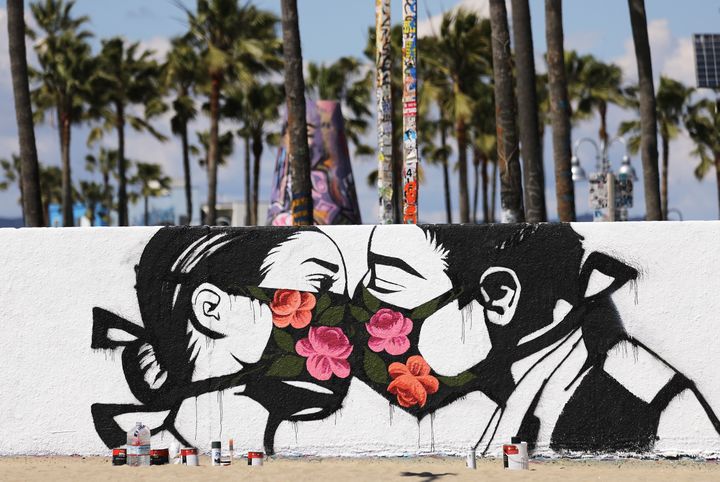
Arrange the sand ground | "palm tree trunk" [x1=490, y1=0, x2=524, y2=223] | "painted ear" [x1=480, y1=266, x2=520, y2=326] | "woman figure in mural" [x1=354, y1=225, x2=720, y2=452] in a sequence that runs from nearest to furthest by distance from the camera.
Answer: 1. the sand ground
2. "woman figure in mural" [x1=354, y1=225, x2=720, y2=452]
3. "painted ear" [x1=480, y1=266, x2=520, y2=326]
4. "palm tree trunk" [x1=490, y1=0, x2=524, y2=223]

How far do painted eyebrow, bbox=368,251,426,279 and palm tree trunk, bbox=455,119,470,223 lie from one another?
30.9 meters

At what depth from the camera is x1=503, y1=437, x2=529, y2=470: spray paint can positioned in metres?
10.3

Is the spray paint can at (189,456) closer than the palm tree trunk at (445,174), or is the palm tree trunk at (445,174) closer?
the spray paint can at (189,456)

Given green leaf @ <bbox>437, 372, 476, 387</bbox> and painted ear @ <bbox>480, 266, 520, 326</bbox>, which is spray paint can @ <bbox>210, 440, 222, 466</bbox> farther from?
painted ear @ <bbox>480, 266, 520, 326</bbox>

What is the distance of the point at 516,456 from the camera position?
10305 millimetres

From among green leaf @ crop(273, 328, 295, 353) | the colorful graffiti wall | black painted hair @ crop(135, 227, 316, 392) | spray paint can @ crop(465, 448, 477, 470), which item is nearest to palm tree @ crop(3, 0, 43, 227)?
the colorful graffiti wall

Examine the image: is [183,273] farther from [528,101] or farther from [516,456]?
[528,101]

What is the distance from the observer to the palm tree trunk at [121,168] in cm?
4881

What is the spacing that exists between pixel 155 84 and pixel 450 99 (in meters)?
17.7

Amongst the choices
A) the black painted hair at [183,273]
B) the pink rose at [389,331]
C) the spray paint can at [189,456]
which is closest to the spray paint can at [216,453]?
the spray paint can at [189,456]

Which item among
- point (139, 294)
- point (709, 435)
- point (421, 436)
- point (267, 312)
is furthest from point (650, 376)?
point (139, 294)

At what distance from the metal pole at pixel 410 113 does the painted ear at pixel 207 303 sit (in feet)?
17.4

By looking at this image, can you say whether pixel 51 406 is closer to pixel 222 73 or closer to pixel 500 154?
pixel 500 154

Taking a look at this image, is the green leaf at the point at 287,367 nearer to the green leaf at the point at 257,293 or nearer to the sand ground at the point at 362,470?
the green leaf at the point at 257,293
